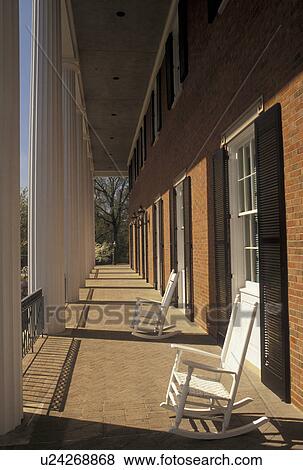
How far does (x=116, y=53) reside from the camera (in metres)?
12.7

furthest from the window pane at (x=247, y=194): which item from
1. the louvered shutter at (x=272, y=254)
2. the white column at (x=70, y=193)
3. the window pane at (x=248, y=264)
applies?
the white column at (x=70, y=193)

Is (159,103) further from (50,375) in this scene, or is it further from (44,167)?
(50,375)

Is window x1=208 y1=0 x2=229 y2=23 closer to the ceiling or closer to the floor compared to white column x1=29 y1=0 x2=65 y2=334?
closer to the ceiling

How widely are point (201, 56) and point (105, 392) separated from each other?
5548 millimetres

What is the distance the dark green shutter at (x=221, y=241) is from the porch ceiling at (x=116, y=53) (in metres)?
5.88

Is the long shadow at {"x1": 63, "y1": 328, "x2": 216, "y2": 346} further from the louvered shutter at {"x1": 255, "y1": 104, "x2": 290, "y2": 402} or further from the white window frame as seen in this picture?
the white window frame

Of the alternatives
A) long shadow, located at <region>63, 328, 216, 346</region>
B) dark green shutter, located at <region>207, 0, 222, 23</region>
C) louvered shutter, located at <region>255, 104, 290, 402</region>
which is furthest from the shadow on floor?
dark green shutter, located at <region>207, 0, 222, 23</region>

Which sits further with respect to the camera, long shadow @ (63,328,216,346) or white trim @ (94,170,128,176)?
white trim @ (94,170,128,176)

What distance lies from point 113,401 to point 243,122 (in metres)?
3.35

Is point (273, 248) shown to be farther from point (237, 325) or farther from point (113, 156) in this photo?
point (113, 156)

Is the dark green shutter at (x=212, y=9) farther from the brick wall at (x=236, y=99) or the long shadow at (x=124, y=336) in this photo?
the long shadow at (x=124, y=336)

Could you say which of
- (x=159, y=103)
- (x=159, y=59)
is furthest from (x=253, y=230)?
(x=159, y=59)

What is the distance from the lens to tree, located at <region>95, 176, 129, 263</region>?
44906 mm

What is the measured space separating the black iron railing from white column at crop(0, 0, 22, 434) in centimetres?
217
